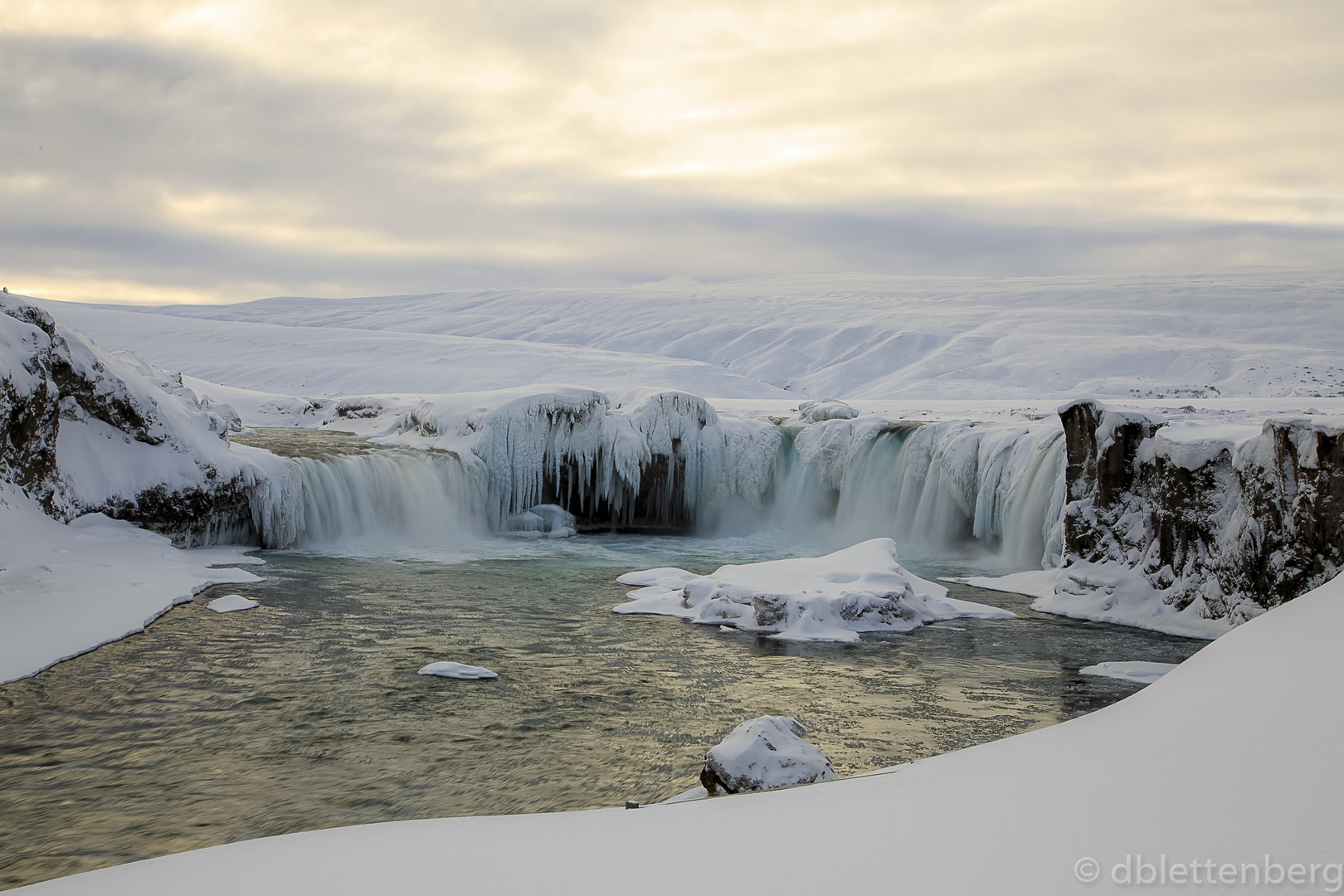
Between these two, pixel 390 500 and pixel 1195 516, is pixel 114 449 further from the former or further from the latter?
pixel 1195 516

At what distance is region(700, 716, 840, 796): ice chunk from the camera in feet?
15.2

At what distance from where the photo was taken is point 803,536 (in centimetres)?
1920

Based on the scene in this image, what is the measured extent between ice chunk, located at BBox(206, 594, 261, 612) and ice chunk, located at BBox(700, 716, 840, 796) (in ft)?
23.1

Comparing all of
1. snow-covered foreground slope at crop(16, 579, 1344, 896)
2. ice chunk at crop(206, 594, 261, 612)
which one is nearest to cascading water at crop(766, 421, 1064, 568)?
snow-covered foreground slope at crop(16, 579, 1344, 896)

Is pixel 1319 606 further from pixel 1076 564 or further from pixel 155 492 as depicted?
pixel 155 492

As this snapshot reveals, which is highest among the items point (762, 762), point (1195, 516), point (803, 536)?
point (1195, 516)

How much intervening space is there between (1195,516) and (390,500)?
489 inches

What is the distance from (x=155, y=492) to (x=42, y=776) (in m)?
8.17

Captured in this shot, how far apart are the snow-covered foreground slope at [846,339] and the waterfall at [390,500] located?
815 inches

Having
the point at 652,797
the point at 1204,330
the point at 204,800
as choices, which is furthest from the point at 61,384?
the point at 1204,330

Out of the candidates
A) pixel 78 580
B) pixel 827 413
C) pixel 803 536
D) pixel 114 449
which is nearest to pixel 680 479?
pixel 803 536

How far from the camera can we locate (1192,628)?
994cm

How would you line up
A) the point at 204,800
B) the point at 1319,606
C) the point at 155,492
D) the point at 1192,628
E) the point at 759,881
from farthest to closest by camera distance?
the point at 155,492, the point at 1192,628, the point at 204,800, the point at 1319,606, the point at 759,881

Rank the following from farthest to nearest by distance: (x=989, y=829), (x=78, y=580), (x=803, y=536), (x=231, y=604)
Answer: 1. (x=803, y=536)
2. (x=231, y=604)
3. (x=78, y=580)
4. (x=989, y=829)
